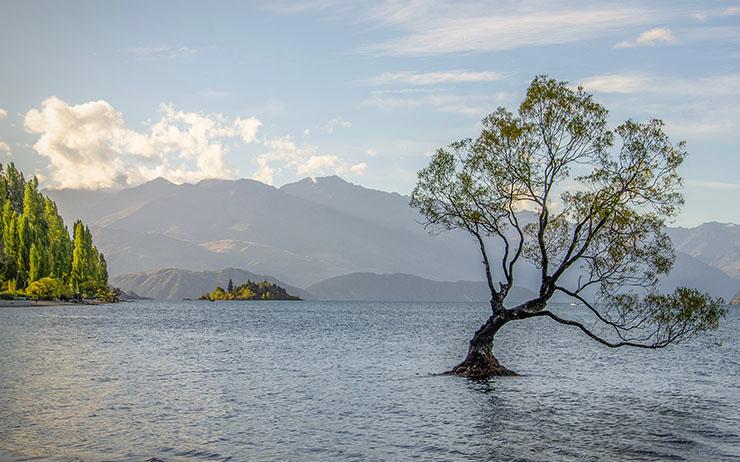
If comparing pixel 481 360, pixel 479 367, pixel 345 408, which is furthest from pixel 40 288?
pixel 345 408

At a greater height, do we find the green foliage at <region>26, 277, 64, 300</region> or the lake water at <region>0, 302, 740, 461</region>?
the green foliage at <region>26, 277, 64, 300</region>

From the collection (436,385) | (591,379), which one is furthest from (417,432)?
(591,379)

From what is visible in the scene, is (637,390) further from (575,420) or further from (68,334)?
(68,334)

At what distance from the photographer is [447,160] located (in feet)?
177

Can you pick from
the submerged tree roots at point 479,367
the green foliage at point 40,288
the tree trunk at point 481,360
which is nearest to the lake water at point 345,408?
the submerged tree roots at point 479,367

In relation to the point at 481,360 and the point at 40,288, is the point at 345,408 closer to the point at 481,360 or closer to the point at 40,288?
the point at 481,360

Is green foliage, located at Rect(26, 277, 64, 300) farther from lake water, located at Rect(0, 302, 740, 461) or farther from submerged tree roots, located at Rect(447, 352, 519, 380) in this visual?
submerged tree roots, located at Rect(447, 352, 519, 380)

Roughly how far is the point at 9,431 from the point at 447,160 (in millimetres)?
36606

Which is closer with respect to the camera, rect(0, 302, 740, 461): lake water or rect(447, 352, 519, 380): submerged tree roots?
rect(0, 302, 740, 461): lake water

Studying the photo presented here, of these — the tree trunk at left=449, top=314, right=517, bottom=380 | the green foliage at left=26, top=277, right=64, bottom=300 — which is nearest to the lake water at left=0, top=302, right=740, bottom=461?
the tree trunk at left=449, top=314, right=517, bottom=380

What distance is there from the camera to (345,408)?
4294 cm

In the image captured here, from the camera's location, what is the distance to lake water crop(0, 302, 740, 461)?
3203cm

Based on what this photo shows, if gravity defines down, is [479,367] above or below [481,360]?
below

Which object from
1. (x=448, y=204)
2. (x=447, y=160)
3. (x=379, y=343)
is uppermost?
(x=447, y=160)
